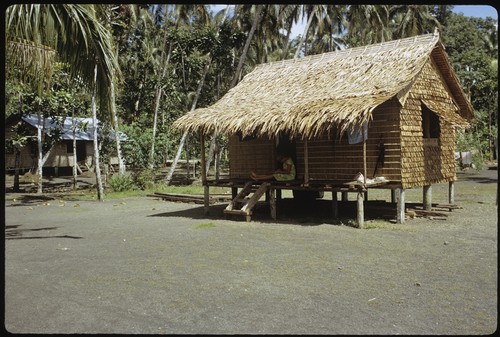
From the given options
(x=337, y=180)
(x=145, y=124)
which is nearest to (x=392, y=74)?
(x=337, y=180)

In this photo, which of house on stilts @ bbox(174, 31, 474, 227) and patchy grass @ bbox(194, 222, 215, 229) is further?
house on stilts @ bbox(174, 31, 474, 227)

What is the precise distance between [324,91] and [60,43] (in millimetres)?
7197

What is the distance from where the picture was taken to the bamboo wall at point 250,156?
48.9 feet

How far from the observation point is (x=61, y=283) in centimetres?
618

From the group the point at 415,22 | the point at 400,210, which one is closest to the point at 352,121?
the point at 400,210

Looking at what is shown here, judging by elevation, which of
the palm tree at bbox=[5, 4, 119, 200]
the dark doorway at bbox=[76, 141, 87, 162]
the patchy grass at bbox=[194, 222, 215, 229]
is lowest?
the patchy grass at bbox=[194, 222, 215, 229]

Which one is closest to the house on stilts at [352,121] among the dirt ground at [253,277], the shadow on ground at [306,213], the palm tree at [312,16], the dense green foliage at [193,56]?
the shadow on ground at [306,213]

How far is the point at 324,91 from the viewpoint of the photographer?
1318 cm

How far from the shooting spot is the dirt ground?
184 inches

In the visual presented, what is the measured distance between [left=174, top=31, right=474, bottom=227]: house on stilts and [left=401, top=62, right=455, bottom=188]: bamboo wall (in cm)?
3

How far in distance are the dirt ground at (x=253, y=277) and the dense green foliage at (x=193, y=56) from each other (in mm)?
10565

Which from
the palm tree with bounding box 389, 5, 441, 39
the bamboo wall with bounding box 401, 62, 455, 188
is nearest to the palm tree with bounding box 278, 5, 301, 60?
the palm tree with bounding box 389, 5, 441, 39

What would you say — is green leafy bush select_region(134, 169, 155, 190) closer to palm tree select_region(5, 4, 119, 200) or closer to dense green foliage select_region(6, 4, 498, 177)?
dense green foliage select_region(6, 4, 498, 177)

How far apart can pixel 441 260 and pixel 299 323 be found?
12.7 ft
